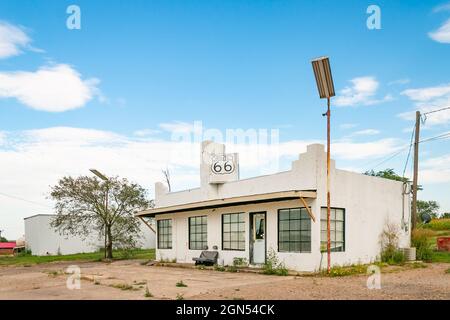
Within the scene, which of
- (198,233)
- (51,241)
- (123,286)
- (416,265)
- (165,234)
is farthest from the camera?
(51,241)

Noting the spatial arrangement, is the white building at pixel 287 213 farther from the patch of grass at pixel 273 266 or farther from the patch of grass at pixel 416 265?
the patch of grass at pixel 416 265

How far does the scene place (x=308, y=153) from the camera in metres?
15.1

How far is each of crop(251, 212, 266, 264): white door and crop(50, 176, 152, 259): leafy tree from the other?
1107cm

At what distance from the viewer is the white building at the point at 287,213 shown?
15008 millimetres

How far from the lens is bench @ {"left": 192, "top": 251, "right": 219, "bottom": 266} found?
18.4 m

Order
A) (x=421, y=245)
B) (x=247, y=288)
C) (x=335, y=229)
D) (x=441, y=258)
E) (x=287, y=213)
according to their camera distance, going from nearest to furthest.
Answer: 1. (x=247, y=288)
2. (x=287, y=213)
3. (x=335, y=229)
4. (x=421, y=245)
5. (x=441, y=258)

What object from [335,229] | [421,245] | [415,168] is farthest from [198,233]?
[415,168]

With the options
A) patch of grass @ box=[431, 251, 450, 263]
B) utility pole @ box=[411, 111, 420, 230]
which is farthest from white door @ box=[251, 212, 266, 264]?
utility pole @ box=[411, 111, 420, 230]

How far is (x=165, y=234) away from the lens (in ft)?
75.1

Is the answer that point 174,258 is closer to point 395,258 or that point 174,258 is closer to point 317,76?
point 395,258

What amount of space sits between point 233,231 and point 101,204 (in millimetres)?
10794

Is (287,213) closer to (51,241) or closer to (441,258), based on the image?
(441,258)
